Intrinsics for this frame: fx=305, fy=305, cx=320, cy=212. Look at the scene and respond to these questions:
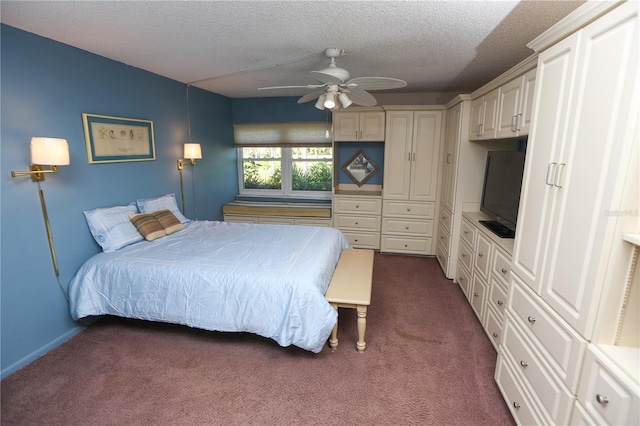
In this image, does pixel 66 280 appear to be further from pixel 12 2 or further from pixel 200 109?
pixel 200 109

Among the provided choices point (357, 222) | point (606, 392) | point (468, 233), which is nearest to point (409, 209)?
point (357, 222)

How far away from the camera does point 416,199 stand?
4.26 meters

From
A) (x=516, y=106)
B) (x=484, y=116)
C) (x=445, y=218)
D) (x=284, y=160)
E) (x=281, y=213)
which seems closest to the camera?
(x=516, y=106)

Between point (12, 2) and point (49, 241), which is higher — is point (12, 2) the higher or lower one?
the higher one

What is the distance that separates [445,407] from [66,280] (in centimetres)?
298

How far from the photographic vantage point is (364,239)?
15.0 feet

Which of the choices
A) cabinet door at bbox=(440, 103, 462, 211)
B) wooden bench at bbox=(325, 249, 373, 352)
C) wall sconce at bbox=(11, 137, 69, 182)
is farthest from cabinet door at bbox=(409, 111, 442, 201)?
wall sconce at bbox=(11, 137, 69, 182)

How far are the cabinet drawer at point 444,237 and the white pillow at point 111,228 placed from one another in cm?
332

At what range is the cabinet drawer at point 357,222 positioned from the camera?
4.48 meters

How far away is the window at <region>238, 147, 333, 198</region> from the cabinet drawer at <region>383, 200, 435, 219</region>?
3.76 ft

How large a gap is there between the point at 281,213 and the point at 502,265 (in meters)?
3.13

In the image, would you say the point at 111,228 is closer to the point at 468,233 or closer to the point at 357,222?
the point at 357,222

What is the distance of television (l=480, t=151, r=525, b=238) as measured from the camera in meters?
2.43

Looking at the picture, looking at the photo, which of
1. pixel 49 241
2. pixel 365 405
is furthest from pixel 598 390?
pixel 49 241
